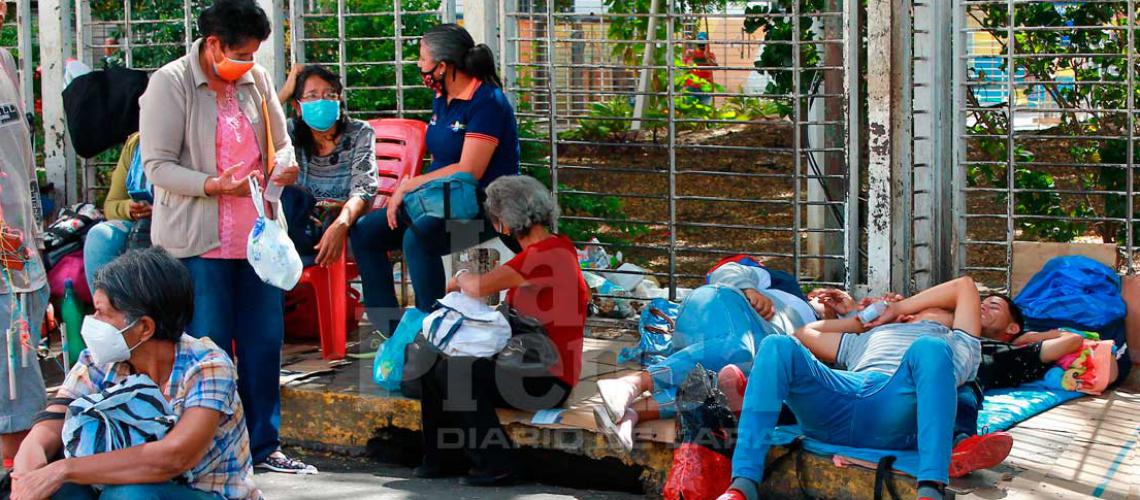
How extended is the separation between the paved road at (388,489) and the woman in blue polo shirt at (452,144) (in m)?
0.99

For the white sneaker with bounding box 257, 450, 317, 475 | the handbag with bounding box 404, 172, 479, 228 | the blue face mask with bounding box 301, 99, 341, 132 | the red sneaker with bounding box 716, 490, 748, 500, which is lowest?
the white sneaker with bounding box 257, 450, 317, 475

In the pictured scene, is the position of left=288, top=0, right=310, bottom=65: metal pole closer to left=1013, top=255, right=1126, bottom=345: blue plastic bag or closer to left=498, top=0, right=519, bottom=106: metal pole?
left=498, top=0, right=519, bottom=106: metal pole

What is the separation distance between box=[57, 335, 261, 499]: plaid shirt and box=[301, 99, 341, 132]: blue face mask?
282 centimetres

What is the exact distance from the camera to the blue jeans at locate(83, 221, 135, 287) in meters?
6.57

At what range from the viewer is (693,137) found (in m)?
11.6

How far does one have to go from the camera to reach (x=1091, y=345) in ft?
19.7

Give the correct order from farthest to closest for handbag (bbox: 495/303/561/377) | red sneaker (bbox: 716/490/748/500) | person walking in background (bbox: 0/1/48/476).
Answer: handbag (bbox: 495/303/561/377), person walking in background (bbox: 0/1/48/476), red sneaker (bbox: 716/490/748/500)

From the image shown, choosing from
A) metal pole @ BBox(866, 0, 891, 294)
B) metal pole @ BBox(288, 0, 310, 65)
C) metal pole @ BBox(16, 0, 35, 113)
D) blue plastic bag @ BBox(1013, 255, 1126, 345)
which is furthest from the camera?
metal pole @ BBox(16, 0, 35, 113)

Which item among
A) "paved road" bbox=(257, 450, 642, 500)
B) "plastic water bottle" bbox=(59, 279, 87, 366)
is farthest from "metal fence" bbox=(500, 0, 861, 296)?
"plastic water bottle" bbox=(59, 279, 87, 366)

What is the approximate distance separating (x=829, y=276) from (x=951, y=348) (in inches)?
114

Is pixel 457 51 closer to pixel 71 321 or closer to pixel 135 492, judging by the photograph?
pixel 71 321

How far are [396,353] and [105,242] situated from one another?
167 cm

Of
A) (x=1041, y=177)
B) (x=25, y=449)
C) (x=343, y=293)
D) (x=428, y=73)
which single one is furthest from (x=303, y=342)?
(x=1041, y=177)

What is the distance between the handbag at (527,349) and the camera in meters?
5.36
